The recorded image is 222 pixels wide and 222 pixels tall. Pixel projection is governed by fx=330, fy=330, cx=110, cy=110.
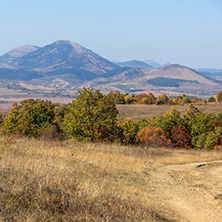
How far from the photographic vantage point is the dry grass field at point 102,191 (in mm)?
6586

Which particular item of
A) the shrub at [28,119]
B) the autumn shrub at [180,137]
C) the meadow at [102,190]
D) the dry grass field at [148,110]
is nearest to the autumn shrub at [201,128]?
the autumn shrub at [180,137]

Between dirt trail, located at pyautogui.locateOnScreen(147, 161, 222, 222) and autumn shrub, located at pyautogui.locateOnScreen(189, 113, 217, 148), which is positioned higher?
dirt trail, located at pyautogui.locateOnScreen(147, 161, 222, 222)

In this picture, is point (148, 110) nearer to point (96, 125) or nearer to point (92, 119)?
point (92, 119)

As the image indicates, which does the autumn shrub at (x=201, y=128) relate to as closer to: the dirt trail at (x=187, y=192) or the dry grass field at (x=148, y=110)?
the dirt trail at (x=187, y=192)

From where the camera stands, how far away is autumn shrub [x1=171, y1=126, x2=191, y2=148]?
2294 inches

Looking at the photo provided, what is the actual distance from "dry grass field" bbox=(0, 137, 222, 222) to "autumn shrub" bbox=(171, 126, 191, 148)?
45.9 m

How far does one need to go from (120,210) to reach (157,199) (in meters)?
2.30

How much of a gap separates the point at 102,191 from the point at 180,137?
2068 inches

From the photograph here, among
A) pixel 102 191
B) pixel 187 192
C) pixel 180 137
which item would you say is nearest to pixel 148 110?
pixel 180 137

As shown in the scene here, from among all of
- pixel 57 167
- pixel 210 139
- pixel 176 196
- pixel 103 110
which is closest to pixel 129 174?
pixel 176 196

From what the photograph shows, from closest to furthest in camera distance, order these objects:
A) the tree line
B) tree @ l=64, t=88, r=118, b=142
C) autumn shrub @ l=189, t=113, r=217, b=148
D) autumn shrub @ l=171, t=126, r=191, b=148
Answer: tree @ l=64, t=88, r=118, b=142, the tree line, autumn shrub @ l=189, t=113, r=217, b=148, autumn shrub @ l=171, t=126, r=191, b=148

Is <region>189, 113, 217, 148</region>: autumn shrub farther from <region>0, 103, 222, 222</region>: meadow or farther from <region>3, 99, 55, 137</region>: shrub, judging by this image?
<region>0, 103, 222, 222</region>: meadow

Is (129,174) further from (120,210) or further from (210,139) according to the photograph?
(210,139)

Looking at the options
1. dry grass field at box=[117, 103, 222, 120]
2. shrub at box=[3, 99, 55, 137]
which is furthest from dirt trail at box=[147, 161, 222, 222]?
dry grass field at box=[117, 103, 222, 120]
